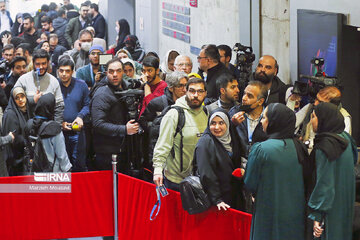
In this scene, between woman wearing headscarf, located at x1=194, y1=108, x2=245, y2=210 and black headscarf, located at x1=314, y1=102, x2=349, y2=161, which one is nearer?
black headscarf, located at x1=314, y1=102, x2=349, y2=161

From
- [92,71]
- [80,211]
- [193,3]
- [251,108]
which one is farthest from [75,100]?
[193,3]

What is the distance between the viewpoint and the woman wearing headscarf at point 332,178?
5.54 meters

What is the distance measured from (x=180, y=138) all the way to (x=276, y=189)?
1459 millimetres

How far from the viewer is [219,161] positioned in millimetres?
6434

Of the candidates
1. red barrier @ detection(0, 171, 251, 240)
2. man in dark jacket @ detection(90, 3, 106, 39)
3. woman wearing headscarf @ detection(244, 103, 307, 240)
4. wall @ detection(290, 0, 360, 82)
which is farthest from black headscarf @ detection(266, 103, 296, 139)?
man in dark jacket @ detection(90, 3, 106, 39)

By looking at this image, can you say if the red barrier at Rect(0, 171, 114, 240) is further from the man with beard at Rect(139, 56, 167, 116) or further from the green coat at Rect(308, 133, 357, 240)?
the green coat at Rect(308, 133, 357, 240)

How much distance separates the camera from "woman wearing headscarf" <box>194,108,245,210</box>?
6.34 m

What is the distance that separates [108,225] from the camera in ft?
26.3

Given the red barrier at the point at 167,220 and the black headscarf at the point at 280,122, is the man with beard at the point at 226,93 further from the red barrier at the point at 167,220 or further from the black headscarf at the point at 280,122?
the black headscarf at the point at 280,122

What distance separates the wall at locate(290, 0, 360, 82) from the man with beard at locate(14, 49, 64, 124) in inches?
131

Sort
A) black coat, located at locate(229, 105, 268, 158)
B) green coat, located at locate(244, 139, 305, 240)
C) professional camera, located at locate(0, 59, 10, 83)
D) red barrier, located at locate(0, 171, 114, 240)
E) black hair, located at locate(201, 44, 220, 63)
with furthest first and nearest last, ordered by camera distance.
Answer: professional camera, located at locate(0, 59, 10, 83) < black hair, located at locate(201, 44, 220, 63) < red barrier, located at locate(0, 171, 114, 240) < black coat, located at locate(229, 105, 268, 158) < green coat, located at locate(244, 139, 305, 240)

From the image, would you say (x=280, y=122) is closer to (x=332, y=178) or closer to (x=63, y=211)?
(x=332, y=178)

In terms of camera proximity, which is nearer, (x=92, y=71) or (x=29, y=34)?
(x=92, y=71)

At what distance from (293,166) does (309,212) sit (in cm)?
42
